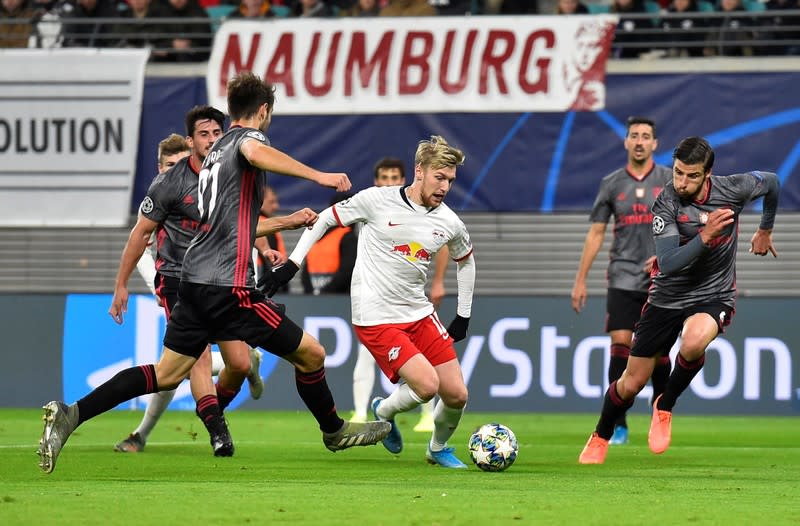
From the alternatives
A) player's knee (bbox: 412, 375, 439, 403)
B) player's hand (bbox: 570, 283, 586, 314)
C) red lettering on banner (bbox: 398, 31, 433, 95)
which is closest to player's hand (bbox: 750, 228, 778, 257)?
player's hand (bbox: 570, 283, 586, 314)

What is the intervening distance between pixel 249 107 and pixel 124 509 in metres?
2.67

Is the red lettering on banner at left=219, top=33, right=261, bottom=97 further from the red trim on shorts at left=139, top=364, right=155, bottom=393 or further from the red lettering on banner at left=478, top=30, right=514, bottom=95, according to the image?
the red trim on shorts at left=139, top=364, right=155, bottom=393

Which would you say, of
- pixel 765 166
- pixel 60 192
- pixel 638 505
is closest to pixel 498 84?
pixel 765 166

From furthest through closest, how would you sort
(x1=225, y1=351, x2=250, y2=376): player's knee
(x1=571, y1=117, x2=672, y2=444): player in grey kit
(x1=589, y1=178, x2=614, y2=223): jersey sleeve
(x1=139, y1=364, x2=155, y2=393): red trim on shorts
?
(x1=589, y1=178, x2=614, y2=223): jersey sleeve → (x1=571, y1=117, x2=672, y2=444): player in grey kit → (x1=225, y1=351, x2=250, y2=376): player's knee → (x1=139, y1=364, x2=155, y2=393): red trim on shorts

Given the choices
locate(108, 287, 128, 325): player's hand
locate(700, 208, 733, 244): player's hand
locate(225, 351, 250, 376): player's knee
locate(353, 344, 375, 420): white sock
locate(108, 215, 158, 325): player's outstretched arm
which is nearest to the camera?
locate(700, 208, 733, 244): player's hand

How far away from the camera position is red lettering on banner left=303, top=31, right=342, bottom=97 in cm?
1792

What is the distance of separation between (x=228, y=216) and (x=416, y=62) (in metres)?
9.52

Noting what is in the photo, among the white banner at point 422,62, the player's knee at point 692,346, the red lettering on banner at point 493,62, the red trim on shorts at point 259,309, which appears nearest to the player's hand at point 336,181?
the red trim on shorts at point 259,309

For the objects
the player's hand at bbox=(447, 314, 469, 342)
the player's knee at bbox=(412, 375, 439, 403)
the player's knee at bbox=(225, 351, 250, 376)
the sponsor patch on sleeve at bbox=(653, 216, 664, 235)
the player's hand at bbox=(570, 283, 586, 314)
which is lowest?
the player's knee at bbox=(225, 351, 250, 376)

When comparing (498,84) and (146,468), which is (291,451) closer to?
(146,468)

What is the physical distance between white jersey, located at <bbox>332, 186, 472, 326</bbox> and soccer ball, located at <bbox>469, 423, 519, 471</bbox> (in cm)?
97

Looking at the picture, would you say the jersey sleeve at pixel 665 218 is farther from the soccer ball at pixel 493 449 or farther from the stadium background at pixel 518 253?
the stadium background at pixel 518 253

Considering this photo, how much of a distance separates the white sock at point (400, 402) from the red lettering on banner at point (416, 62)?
841cm

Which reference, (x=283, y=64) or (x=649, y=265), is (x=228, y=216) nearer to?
(x=649, y=265)
